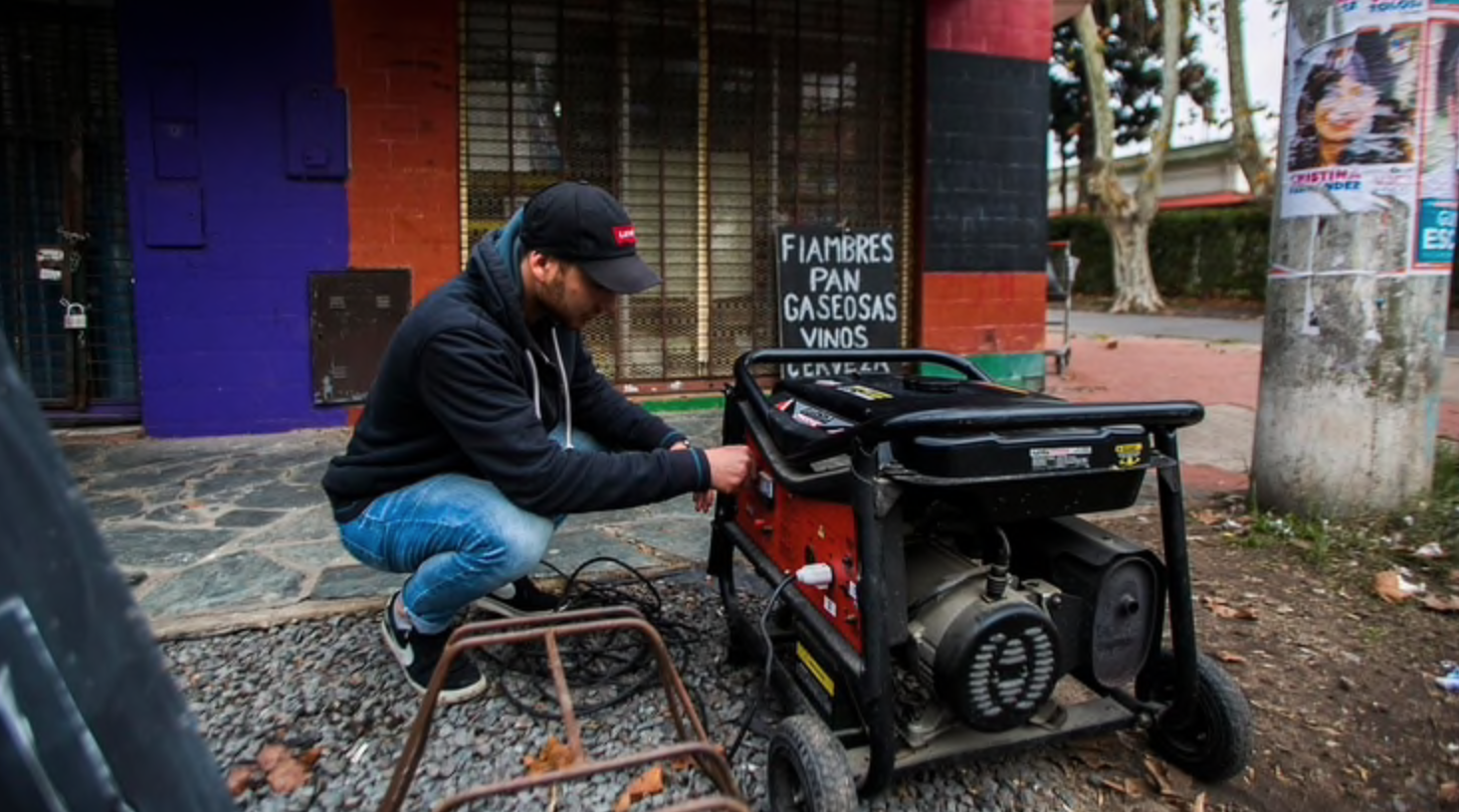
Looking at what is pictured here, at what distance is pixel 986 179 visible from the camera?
6871 mm

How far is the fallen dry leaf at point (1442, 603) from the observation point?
10.7 feet

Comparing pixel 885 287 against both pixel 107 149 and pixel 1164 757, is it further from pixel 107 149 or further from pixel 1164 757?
pixel 107 149

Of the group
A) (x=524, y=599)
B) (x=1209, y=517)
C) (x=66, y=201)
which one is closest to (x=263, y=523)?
(x=524, y=599)

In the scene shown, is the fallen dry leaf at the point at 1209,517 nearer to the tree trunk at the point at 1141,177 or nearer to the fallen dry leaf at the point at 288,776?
the fallen dry leaf at the point at 288,776

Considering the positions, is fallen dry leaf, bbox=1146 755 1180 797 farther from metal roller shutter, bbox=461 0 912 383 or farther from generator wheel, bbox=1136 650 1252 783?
metal roller shutter, bbox=461 0 912 383

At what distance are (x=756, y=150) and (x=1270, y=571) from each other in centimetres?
448

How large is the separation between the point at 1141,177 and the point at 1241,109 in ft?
8.51

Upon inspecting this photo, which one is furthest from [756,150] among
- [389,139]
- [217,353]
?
[217,353]

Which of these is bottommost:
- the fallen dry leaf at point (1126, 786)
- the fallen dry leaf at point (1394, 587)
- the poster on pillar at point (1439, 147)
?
the fallen dry leaf at point (1126, 786)

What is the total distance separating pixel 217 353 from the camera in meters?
Answer: 5.68

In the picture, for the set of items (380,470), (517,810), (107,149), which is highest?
(107,149)

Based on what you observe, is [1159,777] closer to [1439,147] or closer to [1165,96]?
[1439,147]

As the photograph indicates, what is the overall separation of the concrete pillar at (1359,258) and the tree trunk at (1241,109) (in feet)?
50.7

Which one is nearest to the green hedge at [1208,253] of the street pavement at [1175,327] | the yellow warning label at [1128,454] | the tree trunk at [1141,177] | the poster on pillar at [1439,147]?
the tree trunk at [1141,177]
